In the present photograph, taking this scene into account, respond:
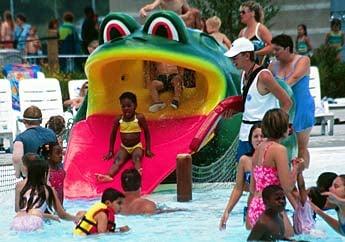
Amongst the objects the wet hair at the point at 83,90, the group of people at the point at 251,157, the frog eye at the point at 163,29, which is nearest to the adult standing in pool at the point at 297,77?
the group of people at the point at 251,157

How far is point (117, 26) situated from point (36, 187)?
332 centimetres

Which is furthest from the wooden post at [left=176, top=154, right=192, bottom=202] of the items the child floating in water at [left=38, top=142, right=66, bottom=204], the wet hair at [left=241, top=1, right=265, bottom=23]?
the wet hair at [left=241, top=1, right=265, bottom=23]

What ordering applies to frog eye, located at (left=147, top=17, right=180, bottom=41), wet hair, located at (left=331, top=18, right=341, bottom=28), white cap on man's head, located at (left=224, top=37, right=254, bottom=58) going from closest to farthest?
white cap on man's head, located at (left=224, top=37, right=254, bottom=58) → frog eye, located at (left=147, top=17, right=180, bottom=41) → wet hair, located at (left=331, top=18, right=341, bottom=28)

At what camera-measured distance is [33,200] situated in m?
9.03

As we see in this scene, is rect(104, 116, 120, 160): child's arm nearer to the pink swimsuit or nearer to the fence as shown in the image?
the fence

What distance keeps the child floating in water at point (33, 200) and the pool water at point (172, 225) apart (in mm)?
88

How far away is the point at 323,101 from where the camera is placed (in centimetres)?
1692

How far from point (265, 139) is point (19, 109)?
8721 millimetres

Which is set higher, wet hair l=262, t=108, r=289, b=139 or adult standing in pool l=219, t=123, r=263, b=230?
wet hair l=262, t=108, r=289, b=139

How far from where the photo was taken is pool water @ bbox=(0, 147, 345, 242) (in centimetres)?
871

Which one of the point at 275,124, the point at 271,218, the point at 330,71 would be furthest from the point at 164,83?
the point at 330,71

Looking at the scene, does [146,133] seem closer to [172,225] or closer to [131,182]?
[131,182]

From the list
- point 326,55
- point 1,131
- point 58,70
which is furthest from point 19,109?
point 326,55

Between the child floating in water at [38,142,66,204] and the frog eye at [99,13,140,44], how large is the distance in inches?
95.2
